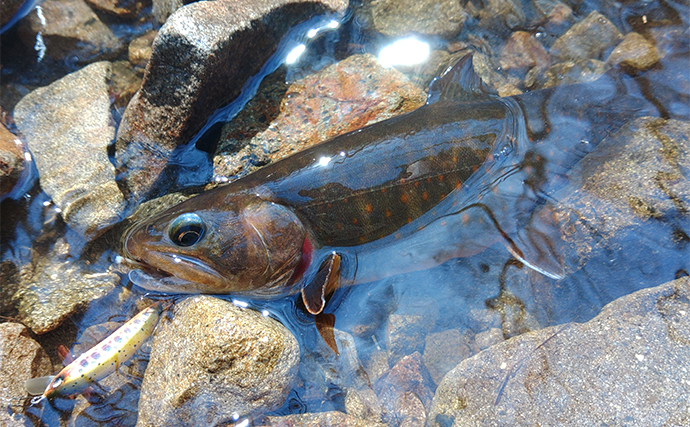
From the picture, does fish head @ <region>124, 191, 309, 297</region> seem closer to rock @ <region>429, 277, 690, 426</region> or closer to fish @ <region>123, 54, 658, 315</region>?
fish @ <region>123, 54, 658, 315</region>

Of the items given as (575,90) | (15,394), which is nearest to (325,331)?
(15,394)

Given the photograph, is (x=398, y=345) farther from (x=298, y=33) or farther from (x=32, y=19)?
(x=32, y=19)

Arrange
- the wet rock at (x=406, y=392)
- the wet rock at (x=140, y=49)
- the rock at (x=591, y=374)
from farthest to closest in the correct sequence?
the wet rock at (x=140, y=49), the wet rock at (x=406, y=392), the rock at (x=591, y=374)

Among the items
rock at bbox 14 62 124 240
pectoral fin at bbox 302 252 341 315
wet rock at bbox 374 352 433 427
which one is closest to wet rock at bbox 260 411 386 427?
wet rock at bbox 374 352 433 427

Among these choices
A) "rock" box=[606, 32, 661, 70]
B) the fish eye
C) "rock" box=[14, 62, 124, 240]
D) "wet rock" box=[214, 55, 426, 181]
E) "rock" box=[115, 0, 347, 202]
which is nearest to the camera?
the fish eye

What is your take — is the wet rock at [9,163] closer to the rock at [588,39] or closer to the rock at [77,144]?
the rock at [77,144]

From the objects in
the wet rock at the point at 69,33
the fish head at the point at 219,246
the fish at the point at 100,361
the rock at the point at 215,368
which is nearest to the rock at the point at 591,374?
the rock at the point at 215,368

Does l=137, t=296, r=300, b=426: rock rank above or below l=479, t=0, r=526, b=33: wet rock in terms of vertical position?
below
